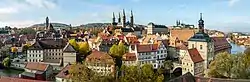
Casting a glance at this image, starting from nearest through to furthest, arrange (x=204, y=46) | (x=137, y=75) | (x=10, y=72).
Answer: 1. (x=137, y=75)
2. (x=204, y=46)
3. (x=10, y=72)

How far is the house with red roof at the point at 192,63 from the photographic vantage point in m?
36.3

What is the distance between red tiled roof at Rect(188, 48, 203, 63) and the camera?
36594 millimetres

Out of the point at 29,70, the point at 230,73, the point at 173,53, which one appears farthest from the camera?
the point at 173,53

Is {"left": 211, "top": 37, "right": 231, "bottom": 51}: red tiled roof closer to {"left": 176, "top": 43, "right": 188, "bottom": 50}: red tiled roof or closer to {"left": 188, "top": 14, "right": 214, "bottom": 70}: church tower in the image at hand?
{"left": 176, "top": 43, "right": 188, "bottom": 50}: red tiled roof

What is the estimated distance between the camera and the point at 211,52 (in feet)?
133

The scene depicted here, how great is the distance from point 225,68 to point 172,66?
43.8 feet

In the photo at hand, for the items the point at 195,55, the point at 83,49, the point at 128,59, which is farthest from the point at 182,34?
the point at 128,59

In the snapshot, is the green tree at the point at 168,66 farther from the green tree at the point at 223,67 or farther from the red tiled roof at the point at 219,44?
the green tree at the point at 223,67

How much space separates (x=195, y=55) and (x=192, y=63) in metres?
1.78

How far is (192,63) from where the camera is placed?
36219mm

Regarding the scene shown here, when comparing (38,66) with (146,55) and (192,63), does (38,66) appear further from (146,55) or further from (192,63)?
(192,63)

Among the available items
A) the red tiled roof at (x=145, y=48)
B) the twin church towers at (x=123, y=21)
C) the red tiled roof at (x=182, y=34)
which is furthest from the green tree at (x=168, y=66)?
the twin church towers at (x=123, y=21)

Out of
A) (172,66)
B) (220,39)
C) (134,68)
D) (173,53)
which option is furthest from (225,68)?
(220,39)

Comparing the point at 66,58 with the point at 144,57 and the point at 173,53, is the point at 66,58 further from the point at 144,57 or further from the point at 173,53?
the point at 173,53
